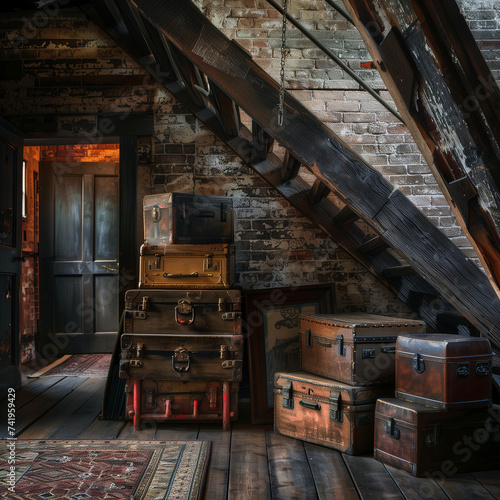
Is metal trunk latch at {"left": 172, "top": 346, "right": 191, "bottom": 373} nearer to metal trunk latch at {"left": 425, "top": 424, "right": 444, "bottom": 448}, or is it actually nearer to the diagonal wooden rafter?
metal trunk latch at {"left": 425, "top": 424, "right": 444, "bottom": 448}

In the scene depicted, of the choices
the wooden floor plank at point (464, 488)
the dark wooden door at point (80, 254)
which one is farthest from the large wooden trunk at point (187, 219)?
the dark wooden door at point (80, 254)

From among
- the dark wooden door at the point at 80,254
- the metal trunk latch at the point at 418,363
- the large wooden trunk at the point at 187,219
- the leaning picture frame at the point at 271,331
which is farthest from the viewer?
the dark wooden door at the point at 80,254

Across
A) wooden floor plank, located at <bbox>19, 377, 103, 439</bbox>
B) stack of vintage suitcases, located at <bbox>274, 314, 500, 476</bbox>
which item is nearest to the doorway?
wooden floor plank, located at <bbox>19, 377, 103, 439</bbox>

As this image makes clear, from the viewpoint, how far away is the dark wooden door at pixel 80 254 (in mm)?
5707

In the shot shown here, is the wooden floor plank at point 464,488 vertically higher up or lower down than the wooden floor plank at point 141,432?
higher up

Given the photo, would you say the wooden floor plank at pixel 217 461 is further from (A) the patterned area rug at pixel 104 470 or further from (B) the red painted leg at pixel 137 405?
(B) the red painted leg at pixel 137 405

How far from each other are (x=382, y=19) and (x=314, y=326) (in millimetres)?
1897

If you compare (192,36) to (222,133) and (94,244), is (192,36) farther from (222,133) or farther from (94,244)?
(94,244)

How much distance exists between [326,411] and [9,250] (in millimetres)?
2829

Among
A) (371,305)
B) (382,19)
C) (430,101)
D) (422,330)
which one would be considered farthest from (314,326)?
(382,19)

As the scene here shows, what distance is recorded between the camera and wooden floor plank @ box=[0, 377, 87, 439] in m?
3.10

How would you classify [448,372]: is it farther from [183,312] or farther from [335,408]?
[183,312]

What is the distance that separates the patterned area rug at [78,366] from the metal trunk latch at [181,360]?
1.78 metres

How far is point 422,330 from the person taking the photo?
2.94 m
